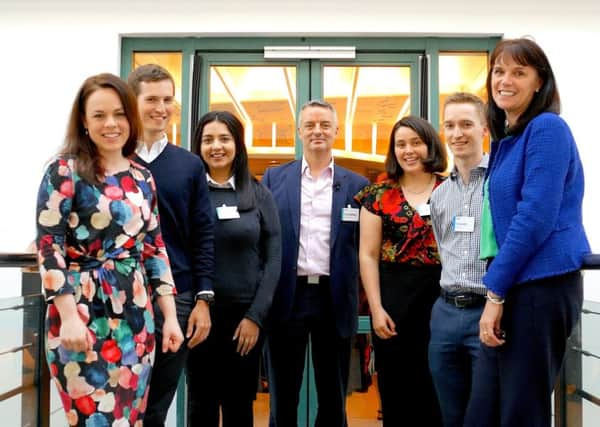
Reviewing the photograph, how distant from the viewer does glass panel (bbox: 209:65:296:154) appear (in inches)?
183

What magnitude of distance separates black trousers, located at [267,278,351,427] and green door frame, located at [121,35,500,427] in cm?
193

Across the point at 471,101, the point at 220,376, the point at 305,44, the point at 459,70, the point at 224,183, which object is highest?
the point at 305,44

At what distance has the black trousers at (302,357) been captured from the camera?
9.36ft

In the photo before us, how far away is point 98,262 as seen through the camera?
5.91 ft

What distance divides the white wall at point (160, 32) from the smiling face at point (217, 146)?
2046 mm

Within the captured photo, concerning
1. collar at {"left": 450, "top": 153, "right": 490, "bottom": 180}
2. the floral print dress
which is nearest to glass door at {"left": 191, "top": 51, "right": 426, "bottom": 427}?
collar at {"left": 450, "top": 153, "right": 490, "bottom": 180}

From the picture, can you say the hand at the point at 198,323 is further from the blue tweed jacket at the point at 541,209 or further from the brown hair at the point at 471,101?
the brown hair at the point at 471,101

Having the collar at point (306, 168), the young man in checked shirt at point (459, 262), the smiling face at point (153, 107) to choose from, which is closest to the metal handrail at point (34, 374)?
the smiling face at point (153, 107)

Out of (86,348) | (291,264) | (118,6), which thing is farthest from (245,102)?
(86,348)

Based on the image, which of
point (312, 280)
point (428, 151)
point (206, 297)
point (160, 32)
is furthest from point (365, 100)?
point (206, 297)

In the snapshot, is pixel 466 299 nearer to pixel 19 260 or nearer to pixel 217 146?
pixel 217 146

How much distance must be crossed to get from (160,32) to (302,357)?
2.82m

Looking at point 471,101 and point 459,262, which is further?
point 471,101

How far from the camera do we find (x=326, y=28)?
14.7 ft
